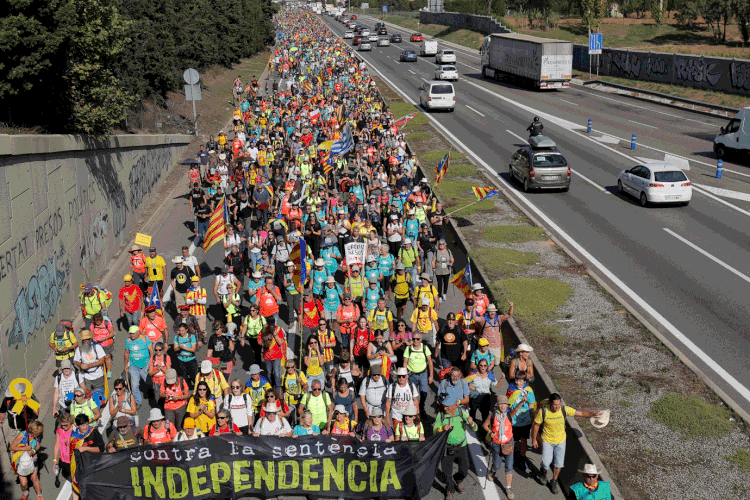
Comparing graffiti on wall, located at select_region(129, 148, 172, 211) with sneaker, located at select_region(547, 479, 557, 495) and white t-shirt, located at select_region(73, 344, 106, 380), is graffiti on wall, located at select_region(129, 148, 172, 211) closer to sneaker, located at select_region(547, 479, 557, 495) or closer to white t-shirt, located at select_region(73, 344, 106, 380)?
white t-shirt, located at select_region(73, 344, 106, 380)

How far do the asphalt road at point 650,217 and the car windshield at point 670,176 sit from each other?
3.13ft

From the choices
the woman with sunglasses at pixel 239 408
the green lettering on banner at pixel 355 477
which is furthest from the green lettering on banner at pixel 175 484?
the green lettering on banner at pixel 355 477

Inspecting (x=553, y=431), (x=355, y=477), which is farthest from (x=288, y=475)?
(x=553, y=431)

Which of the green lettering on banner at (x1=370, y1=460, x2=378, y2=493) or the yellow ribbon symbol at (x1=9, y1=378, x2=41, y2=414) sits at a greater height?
the yellow ribbon symbol at (x1=9, y1=378, x2=41, y2=414)

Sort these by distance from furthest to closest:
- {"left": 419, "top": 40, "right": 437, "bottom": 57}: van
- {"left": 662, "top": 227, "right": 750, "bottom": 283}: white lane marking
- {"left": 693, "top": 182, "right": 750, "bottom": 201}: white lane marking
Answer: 1. {"left": 419, "top": 40, "right": 437, "bottom": 57}: van
2. {"left": 693, "top": 182, "right": 750, "bottom": 201}: white lane marking
3. {"left": 662, "top": 227, "right": 750, "bottom": 283}: white lane marking

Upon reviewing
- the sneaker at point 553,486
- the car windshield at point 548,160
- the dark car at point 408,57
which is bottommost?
the sneaker at point 553,486

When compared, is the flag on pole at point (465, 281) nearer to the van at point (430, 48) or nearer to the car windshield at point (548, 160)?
the car windshield at point (548, 160)

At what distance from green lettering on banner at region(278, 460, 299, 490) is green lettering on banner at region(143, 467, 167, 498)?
4.84ft

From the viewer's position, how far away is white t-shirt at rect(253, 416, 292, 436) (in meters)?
10.6

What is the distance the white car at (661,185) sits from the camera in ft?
84.3

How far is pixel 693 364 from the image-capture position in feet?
46.3

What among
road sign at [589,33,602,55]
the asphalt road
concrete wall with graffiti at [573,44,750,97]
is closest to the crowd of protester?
the asphalt road

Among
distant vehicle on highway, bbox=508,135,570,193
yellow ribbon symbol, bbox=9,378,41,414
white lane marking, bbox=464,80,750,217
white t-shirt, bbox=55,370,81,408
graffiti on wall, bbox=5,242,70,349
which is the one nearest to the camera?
yellow ribbon symbol, bbox=9,378,41,414

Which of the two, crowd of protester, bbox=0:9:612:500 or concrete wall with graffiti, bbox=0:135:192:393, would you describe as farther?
concrete wall with graffiti, bbox=0:135:192:393
